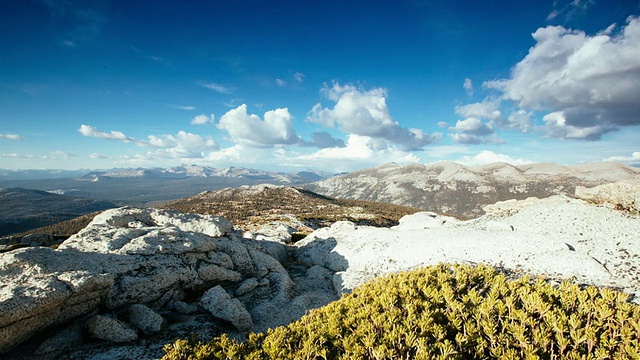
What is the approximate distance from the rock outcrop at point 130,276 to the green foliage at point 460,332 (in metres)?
7.06

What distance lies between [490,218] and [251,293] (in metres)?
24.9

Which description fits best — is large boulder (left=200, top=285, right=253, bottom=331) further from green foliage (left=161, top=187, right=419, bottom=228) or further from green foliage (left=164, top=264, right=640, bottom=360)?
green foliage (left=161, top=187, right=419, bottom=228)

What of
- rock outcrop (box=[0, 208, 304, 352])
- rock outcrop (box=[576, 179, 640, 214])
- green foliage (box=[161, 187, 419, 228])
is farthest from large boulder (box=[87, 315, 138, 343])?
green foliage (box=[161, 187, 419, 228])

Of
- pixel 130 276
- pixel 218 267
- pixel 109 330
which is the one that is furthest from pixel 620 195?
pixel 130 276

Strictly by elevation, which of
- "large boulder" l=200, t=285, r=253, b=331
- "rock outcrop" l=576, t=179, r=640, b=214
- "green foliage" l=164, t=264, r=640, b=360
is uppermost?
"rock outcrop" l=576, t=179, r=640, b=214

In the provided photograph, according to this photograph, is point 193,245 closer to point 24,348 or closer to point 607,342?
point 24,348

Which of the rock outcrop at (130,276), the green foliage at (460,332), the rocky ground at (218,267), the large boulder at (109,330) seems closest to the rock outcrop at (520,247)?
the rocky ground at (218,267)

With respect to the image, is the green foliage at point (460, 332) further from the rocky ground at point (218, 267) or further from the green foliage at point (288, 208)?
the green foliage at point (288, 208)

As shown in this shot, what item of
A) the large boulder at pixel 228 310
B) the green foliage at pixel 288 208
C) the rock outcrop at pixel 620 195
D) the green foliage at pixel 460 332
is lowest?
the green foliage at pixel 288 208

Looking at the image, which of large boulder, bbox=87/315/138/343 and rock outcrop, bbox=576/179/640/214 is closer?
large boulder, bbox=87/315/138/343

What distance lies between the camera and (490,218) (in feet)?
94.1

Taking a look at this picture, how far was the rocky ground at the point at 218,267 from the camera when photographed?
1194cm

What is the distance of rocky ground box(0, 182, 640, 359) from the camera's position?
11.9m

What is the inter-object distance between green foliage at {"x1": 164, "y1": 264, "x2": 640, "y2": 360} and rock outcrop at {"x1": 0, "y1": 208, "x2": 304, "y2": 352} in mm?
7056
